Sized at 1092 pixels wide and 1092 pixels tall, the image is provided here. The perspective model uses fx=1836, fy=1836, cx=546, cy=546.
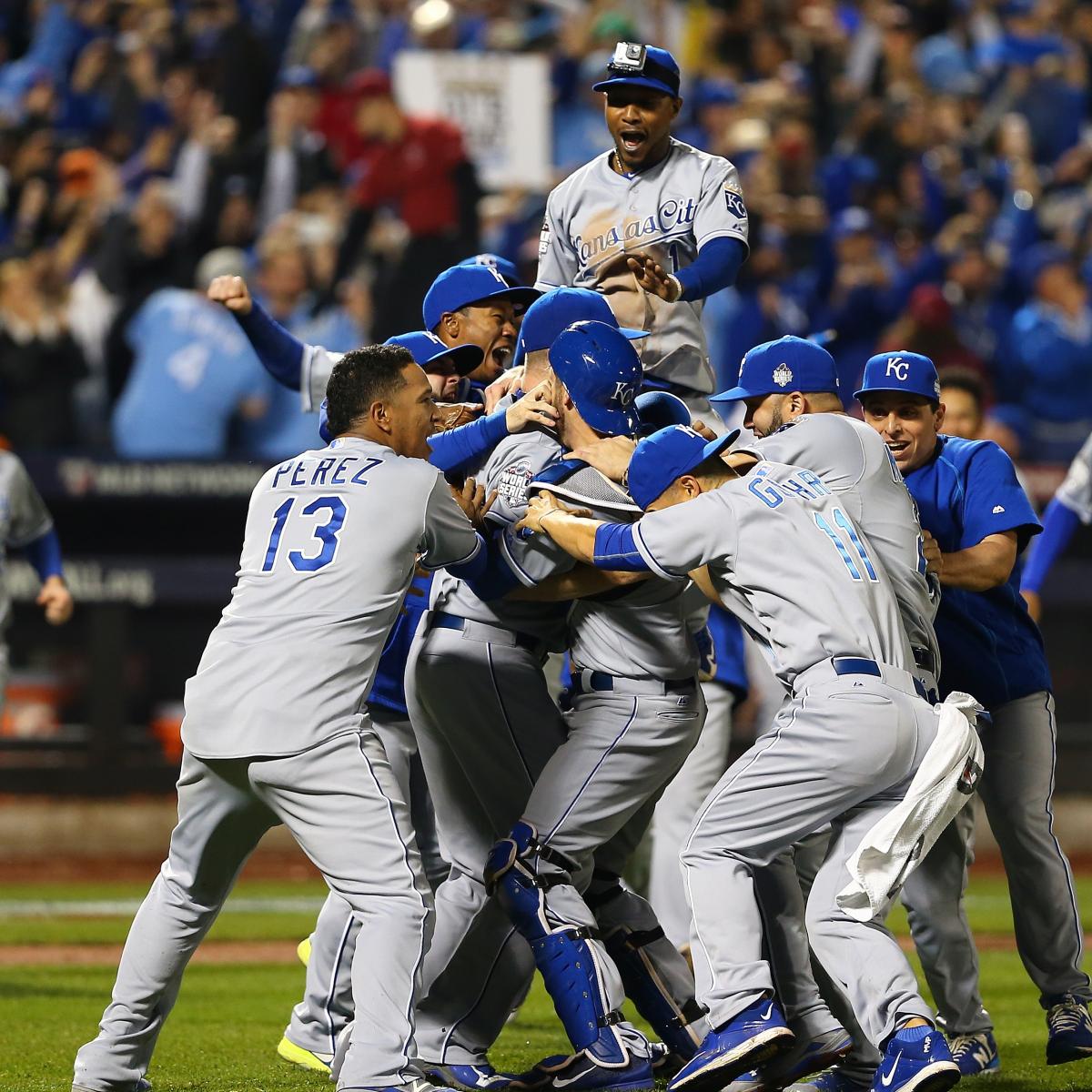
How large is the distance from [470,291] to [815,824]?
2.18m

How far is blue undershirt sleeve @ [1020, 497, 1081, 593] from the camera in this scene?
6887 millimetres

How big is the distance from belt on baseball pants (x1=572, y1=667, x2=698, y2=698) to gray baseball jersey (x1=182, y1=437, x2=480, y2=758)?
68 centimetres

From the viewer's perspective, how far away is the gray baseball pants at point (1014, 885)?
5.31 m

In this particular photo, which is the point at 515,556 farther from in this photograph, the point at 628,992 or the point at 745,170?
the point at 745,170

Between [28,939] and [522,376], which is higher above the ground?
[522,376]

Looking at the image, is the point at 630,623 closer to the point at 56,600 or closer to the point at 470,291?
the point at 470,291

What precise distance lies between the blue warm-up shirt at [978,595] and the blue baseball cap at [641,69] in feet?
4.62

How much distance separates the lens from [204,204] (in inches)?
460

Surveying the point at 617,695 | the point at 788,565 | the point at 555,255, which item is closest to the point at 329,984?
the point at 617,695

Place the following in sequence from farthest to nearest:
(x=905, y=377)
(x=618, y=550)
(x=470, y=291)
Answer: (x=470, y=291) → (x=905, y=377) → (x=618, y=550)

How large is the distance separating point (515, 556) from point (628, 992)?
133 centimetres

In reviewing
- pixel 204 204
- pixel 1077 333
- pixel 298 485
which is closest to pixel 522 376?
pixel 298 485

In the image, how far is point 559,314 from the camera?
5.16 meters

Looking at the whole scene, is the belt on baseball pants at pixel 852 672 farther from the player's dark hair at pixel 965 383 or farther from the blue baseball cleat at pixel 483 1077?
the player's dark hair at pixel 965 383
